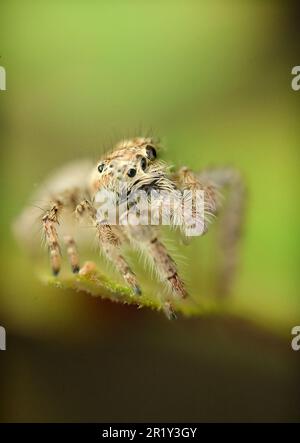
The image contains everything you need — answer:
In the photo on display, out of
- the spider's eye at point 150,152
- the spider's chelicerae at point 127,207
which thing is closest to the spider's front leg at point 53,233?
the spider's chelicerae at point 127,207

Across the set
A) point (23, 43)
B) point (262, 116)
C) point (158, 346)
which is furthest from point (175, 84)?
point (158, 346)

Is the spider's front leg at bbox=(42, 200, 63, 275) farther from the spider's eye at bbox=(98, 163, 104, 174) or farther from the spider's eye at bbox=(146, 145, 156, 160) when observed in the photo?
the spider's eye at bbox=(146, 145, 156, 160)
